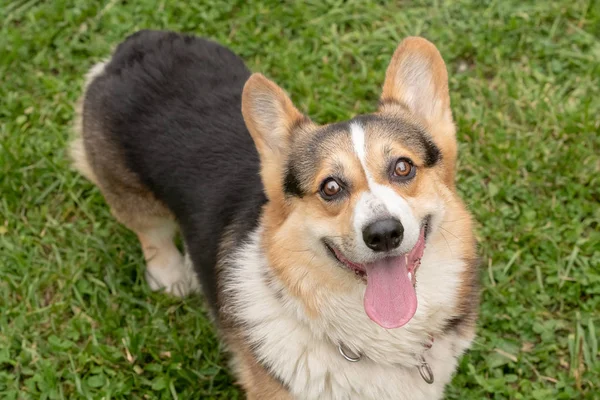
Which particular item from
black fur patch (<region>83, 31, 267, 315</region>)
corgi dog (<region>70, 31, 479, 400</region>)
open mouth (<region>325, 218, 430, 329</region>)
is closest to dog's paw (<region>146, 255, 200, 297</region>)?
black fur patch (<region>83, 31, 267, 315</region>)

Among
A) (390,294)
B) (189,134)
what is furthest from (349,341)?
(189,134)

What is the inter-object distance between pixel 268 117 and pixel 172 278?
1.93 m

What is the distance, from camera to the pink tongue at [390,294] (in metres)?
3.31

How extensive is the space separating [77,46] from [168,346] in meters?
3.40

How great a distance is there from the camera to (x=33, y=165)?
19.2ft

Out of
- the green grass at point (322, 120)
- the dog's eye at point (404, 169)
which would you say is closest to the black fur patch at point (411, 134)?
the dog's eye at point (404, 169)

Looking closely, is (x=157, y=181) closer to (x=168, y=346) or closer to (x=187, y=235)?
(x=187, y=235)

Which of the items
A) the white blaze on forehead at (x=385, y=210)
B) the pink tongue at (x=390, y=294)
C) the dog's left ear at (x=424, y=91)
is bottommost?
the pink tongue at (x=390, y=294)

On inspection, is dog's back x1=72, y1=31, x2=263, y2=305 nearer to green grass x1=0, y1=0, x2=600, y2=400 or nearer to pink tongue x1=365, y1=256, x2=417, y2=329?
green grass x1=0, y1=0, x2=600, y2=400

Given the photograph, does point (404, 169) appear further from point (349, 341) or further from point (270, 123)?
point (349, 341)

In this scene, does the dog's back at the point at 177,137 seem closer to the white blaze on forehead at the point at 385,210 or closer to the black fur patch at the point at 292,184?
the black fur patch at the point at 292,184

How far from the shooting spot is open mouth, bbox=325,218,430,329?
331 cm

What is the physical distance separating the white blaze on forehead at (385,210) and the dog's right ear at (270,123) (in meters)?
0.61

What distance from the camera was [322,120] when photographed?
6.00m
